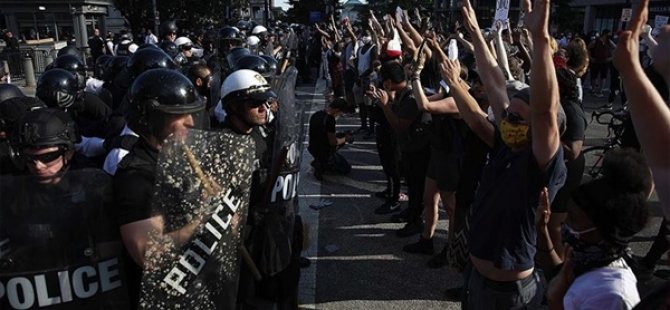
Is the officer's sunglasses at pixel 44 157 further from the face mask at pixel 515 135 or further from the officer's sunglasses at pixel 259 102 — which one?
the face mask at pixel 515 135

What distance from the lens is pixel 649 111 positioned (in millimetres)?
1528

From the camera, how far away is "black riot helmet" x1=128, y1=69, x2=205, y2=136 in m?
2.39

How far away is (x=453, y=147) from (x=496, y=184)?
214 centimetres

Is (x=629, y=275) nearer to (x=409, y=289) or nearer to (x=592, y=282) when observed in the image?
(x=592, y=282)

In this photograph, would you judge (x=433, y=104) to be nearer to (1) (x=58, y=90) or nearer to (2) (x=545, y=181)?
(2) (x=545, y=181)

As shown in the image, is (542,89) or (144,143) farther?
(144,143)

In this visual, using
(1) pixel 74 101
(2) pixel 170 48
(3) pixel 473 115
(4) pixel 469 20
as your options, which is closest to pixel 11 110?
(1) pixel 74 101

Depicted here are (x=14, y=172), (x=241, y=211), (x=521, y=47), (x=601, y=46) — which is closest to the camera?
(x=241, y=211)

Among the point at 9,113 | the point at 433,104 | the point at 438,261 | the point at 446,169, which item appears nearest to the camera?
the point at 9,113

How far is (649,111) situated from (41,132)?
237 cm

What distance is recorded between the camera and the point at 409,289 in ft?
14.3

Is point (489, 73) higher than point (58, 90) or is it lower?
higher

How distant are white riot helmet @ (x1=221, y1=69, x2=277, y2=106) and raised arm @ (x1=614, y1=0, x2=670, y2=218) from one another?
1.98 meters

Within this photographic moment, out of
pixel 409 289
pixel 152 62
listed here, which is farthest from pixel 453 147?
pixel 152 62
